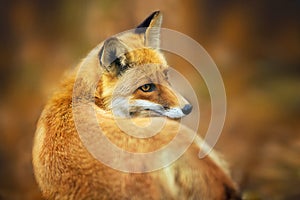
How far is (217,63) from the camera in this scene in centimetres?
192

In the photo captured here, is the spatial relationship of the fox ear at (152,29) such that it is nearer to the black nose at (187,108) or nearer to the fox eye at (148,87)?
the fox eye at (148,87)

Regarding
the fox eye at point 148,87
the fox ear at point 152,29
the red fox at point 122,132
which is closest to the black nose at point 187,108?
the red fox at point 122,132

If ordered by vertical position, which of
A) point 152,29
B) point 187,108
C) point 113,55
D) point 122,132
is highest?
point 152,29

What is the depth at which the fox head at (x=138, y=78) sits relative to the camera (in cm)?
186

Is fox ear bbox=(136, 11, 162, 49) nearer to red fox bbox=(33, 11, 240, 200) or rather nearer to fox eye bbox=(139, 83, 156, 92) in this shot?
red fox bbox=(33, 11, 240, 200)

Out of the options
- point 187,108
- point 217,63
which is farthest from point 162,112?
point 217,63

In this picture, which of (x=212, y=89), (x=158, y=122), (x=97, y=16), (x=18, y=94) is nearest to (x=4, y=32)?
(x=18, y=94)

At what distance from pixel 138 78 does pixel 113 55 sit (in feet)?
0.46

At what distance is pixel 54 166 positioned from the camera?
1.95 metres

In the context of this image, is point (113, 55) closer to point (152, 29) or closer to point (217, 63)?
point (152, 29)

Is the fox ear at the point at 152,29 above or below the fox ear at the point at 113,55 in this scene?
above

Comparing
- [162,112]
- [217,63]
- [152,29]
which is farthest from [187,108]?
[152,29]

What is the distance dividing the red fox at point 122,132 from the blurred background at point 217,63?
0.06m

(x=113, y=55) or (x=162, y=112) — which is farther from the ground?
(x=113, y=55)
